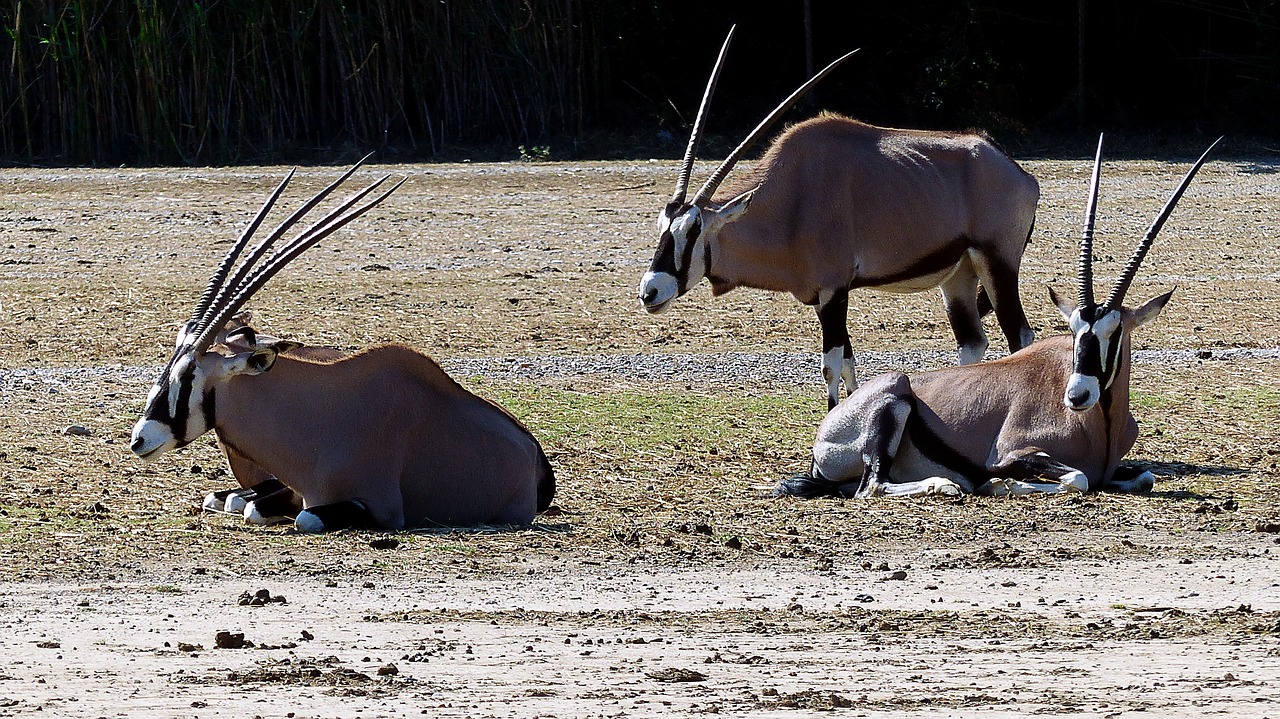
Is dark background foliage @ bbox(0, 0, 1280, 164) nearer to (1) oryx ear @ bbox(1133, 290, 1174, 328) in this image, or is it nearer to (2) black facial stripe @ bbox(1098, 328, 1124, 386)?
(1) oryx ear @ bbox(1133, 290, 1174, 328)

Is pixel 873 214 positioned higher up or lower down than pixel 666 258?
higher up

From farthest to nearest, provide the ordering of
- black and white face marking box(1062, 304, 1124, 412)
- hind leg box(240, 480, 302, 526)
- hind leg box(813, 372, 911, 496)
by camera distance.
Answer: hind leg box(813, 372, 911, 496), black and white face marking box(1062, 304, 1124, 412), hind leg box(240, 480, 302, 526)

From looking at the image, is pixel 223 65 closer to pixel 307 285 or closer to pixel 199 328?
pixel 307 285

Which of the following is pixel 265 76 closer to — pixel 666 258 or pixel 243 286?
pixel 666 258

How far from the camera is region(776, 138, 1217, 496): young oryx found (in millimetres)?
8156

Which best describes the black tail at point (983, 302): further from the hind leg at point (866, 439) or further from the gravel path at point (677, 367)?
the hind leg at point (866, 439)

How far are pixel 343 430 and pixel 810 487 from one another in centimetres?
212

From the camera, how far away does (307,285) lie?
46.3ft

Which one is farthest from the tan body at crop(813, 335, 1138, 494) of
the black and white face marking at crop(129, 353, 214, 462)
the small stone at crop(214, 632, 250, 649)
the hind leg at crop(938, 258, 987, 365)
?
the small stone at crop(214, 632, 250, 649)

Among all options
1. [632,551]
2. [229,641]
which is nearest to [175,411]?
[632,551]

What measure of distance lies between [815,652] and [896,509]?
8.47ft

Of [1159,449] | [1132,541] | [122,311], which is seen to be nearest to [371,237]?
[122,311]

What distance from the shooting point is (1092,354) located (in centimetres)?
814

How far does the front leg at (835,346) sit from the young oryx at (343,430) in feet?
8.57
